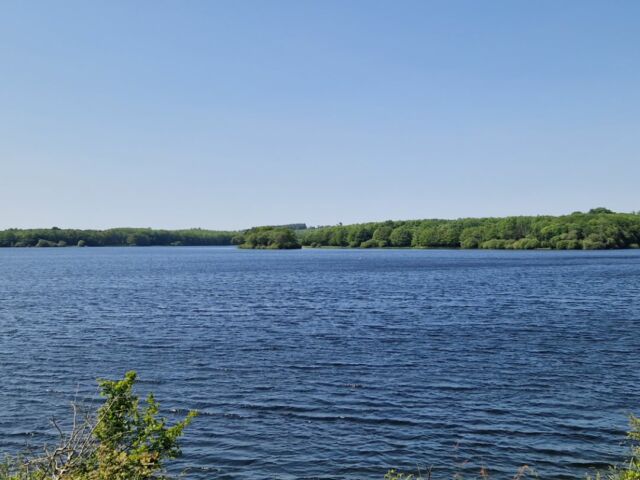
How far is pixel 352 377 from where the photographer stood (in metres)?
29.5

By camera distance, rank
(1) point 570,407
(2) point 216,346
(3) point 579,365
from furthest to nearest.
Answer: (2) point 216,346 < (3) point 579,365 < (1) point 570,407

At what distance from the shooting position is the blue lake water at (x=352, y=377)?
1994cm

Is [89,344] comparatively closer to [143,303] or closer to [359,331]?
[359,331]

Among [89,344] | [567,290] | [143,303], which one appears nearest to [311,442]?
[89,344]

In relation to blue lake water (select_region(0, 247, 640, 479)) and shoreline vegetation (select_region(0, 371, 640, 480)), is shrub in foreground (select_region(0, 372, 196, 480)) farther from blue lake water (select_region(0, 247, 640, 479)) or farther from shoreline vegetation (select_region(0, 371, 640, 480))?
blue lake water (select_region(0, 247, 640, 479))

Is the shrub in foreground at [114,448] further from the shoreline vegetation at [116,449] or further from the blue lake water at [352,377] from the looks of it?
the blue lake water at [352,377]

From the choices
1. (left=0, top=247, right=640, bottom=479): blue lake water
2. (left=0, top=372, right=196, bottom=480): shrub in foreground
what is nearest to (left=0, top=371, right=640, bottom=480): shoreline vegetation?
(left=0, top=372, right=196, bottom=480): shrub in foreground

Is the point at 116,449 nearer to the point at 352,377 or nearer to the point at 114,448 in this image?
the point at 114,448

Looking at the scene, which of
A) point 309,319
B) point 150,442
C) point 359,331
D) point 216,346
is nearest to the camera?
point 150,442

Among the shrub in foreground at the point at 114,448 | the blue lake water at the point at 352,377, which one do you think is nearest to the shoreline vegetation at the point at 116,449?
the shrub in foreground at the point at 114,448

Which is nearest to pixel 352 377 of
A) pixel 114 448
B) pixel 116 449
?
pixel 116 449

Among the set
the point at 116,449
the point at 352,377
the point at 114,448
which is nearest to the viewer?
the point at 114,448

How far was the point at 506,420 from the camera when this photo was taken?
75.0 ft

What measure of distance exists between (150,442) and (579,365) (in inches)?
997
